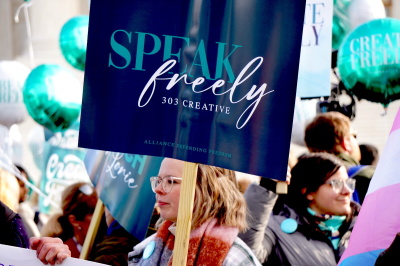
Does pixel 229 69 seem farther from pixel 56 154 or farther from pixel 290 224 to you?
pixel 56 154

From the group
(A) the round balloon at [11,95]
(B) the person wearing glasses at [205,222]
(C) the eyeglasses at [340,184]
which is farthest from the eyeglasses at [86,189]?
(A) the round balloon at [11,95]

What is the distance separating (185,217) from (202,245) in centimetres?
32

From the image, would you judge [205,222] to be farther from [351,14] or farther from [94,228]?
[351,14]

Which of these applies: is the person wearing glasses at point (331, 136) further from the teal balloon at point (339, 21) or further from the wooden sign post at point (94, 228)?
the teal balloon at point (339, 21)

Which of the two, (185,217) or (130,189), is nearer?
(185,217)

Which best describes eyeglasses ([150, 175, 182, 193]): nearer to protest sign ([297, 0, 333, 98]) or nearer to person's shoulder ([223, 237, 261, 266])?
person's shoulder ([223, 237, 261, 266])

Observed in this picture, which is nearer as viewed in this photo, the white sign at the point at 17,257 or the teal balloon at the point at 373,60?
the white sign at the point at 17,257

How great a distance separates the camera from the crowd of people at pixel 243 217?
2.83 m

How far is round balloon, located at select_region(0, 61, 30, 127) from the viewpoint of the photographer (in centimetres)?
714

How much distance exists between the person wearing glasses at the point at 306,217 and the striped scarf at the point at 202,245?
848 millimetres

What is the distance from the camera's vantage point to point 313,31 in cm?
448

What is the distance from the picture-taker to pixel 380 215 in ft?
7.40

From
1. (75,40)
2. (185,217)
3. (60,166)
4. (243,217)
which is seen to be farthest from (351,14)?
(185,217)

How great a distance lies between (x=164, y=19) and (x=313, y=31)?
81.7 inches
